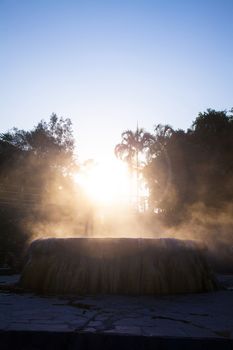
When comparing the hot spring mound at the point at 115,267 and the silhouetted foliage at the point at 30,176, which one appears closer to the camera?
the hot spring mound at the point at 115,267

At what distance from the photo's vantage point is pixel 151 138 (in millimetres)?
26984

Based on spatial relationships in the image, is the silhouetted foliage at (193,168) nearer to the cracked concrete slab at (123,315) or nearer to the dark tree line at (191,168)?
the dark tree line at (191,168)

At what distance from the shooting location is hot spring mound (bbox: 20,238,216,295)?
210 inches

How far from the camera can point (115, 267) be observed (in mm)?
5395

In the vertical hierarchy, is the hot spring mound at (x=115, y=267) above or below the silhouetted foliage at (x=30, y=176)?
below

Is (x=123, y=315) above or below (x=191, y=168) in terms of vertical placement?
below

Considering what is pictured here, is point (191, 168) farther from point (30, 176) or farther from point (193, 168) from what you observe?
point (30, 176)

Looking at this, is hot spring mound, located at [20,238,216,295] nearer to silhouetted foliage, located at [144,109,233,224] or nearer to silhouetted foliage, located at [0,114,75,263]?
silhouetted foliage, located at [0,114,75,263]

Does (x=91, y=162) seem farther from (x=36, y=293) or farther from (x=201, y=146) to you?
(x=36, y=293)

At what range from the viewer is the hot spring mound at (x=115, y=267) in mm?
5344

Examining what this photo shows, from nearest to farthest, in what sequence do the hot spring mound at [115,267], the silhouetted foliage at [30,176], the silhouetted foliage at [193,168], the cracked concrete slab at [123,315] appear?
the cracked concrete slab at [123,315] → the hot spring mound at [115,267] → the silhouetted foliage at [30,176] → the silhouetted foliage at [193,168]

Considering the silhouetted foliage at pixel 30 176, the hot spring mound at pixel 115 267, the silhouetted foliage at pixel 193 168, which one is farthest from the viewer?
the silhouetted foliage at pixel 193 168

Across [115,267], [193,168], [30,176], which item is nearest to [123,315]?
[115,267]

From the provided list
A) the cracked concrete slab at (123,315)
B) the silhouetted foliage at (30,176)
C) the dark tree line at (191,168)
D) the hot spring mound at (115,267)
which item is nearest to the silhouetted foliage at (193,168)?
the dark tree line at (191,168)
